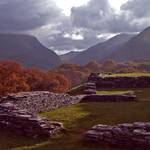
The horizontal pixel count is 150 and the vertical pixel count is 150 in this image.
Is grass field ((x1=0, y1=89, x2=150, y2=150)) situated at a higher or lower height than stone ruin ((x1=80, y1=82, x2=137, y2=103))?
lower

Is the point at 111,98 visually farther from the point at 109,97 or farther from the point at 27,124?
the point at 27,124

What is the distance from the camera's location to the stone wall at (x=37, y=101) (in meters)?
29.4

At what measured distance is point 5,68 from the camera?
9062cm

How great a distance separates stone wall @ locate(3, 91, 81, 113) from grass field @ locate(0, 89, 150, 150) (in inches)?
37.8

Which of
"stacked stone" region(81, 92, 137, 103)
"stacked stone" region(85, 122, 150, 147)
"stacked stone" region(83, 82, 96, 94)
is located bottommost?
"stacked stone" region(85, 122, 150, 147)

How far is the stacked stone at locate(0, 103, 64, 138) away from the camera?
930 inches

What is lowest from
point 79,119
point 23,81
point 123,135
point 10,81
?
point 123,135

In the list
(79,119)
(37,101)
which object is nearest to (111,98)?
(37,101)

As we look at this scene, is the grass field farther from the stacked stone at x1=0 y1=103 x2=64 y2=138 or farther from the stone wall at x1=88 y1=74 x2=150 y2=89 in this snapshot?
the stone wall at x1=88 y1=74 x2=150 y2=89

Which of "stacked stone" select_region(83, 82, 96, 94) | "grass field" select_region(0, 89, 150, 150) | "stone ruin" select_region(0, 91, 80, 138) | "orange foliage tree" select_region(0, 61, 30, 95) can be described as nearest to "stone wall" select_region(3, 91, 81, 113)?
"stone ruin" select_region(0, 91, 80, 138)

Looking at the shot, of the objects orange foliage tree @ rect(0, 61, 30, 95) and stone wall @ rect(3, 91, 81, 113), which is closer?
stone wall @ rect(3, 91, 81, 113)

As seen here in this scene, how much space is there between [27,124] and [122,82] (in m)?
23.0

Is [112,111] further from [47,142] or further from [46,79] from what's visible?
[46,79]

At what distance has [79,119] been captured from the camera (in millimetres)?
27125
